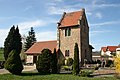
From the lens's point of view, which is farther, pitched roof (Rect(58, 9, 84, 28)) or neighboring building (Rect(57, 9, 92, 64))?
pitched roof (Rect(58, 9, 84, 28))

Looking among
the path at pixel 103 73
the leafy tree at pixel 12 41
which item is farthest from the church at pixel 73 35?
the path at pixel 103 73

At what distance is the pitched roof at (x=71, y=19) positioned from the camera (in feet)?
158

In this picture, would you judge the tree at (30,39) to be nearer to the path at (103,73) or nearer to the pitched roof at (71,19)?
the pitched roof at (71,19)

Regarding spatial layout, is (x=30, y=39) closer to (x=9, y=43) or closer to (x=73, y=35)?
(x=9, y=43)

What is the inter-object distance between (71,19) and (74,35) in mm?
4135

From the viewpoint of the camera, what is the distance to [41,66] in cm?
3072

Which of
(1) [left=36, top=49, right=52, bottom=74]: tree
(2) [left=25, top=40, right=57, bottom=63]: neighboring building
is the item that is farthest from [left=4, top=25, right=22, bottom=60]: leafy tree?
(1) [left=36, top=49, right=52, bottom=74]: tree

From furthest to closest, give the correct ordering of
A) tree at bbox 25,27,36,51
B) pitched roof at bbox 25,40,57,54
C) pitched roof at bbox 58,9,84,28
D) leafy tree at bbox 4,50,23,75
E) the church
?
1. tree at bbox 25,27,36,51
2. pitched roof at bbox 25,40,57,54
3. pitched roof at bbox 58,9,84,28
4. the church
5. leafy tree at bbox 4,50,23,75

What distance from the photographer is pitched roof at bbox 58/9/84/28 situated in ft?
158

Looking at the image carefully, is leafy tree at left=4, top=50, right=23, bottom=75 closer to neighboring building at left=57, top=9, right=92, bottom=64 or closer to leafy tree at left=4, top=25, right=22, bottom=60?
neighboring building at left=57, top=9, right=92, bottom=64

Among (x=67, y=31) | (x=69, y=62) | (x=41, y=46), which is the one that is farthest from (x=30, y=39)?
(x=69, y=62)

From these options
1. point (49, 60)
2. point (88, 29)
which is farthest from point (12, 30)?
point (49, 60)

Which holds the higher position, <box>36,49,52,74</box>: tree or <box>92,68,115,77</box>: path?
<box>36,49,52,74</box>: tree

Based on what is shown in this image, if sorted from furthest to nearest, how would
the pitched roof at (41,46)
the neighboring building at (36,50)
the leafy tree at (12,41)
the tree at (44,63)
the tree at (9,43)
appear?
1. the leafy tree at (12,41)
2. the tree at (9,43)
3. the neighboring building at (36,50)
4. the pitched roof at (41,46)
5. the tree at (44,63)
